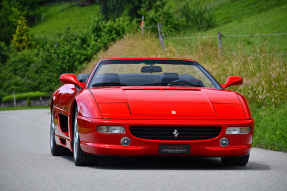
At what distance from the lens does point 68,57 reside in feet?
127

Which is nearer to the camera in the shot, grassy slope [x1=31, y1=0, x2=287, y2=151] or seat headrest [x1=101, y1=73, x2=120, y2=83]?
seat headrest [x1=101, y1=73, x2=120, y2=83]

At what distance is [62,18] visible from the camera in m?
147

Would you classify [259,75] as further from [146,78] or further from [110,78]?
[110,78]

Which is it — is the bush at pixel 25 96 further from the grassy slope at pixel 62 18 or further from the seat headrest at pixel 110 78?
the seat headrest at pixel 110 78

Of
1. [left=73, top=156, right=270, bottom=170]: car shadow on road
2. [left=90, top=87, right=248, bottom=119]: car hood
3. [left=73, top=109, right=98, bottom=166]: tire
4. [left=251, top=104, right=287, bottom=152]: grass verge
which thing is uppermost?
[left=90, top=87, right=248, bottom=119]: car hood

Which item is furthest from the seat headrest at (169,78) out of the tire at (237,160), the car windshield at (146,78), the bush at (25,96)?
the bush at (25,96)

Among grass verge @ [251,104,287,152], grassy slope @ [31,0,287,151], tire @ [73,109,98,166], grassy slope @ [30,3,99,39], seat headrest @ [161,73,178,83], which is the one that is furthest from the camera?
grassy slope @ [30,3,99,39]

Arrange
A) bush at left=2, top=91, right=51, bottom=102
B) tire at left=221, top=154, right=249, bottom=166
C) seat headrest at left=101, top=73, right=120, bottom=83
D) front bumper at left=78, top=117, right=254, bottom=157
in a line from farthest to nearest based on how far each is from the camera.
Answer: bush at left=2, top=91, right=51, bottom=102
seat headrest at left=101, top=73, right=120, bottom=83
tire at left=221, top=154, right=249, bottom=166
front bumper at left=78, top=117, right=254, bottom=157

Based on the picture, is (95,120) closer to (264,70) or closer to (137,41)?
(264,70)

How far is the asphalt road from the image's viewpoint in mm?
6074

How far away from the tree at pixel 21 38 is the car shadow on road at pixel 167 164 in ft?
389

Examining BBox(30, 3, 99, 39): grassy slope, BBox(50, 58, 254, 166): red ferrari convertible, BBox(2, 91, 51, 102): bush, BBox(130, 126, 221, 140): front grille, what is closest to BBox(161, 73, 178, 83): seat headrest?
BBox(50, 58, 254, 166): red ferrari convertible

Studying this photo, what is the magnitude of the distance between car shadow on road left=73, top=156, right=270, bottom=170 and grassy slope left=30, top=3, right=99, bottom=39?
12331cm

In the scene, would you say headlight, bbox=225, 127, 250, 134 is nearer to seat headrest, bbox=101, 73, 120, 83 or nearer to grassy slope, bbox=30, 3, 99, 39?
seat headrest, bbox=101, 73, 120, 83
